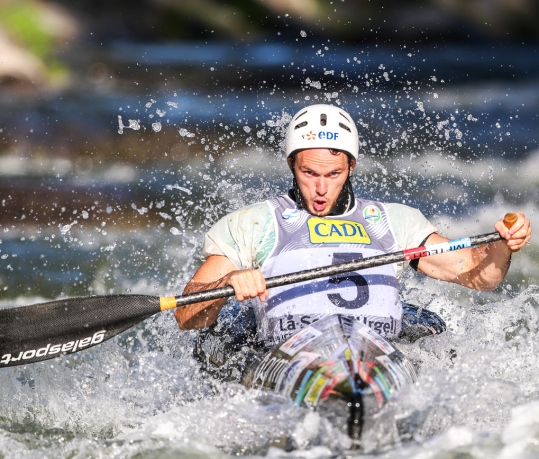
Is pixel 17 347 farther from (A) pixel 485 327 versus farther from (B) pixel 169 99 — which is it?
(B) pixel 169 99

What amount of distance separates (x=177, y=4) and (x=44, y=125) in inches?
102

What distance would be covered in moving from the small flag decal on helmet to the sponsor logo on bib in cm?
10

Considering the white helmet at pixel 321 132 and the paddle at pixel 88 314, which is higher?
the white helmet at pixel 321 132

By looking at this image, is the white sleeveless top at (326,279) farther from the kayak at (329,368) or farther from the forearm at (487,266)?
the forearm at (487,266)

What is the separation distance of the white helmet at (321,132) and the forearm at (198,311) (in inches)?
38.5

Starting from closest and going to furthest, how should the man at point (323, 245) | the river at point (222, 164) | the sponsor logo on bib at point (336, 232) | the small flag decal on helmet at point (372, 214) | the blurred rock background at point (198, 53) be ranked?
the man at point (323, 245) → the sponsor logo on bib at point (336, 232) → the small flag decal on helmet at point (372, 214) → the river at point (222, 164) → the blurred rock background at point (198, 53)

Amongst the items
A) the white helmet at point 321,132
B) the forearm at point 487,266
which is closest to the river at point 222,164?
the forearm at point 487,266

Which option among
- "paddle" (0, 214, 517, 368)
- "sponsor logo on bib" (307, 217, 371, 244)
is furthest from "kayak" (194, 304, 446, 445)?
"sponsor logo on bib" (307, 217, 371, 244)

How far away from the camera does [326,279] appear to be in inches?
173

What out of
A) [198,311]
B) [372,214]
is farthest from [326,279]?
[198,311]

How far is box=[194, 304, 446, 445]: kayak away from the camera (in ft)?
10.9

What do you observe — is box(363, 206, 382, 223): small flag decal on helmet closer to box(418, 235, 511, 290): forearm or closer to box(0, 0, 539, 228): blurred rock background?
box(418, 235, 511, 290): forearm

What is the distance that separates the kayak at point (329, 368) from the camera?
333 cm

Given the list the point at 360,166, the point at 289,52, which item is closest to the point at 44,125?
the point at 289,52
